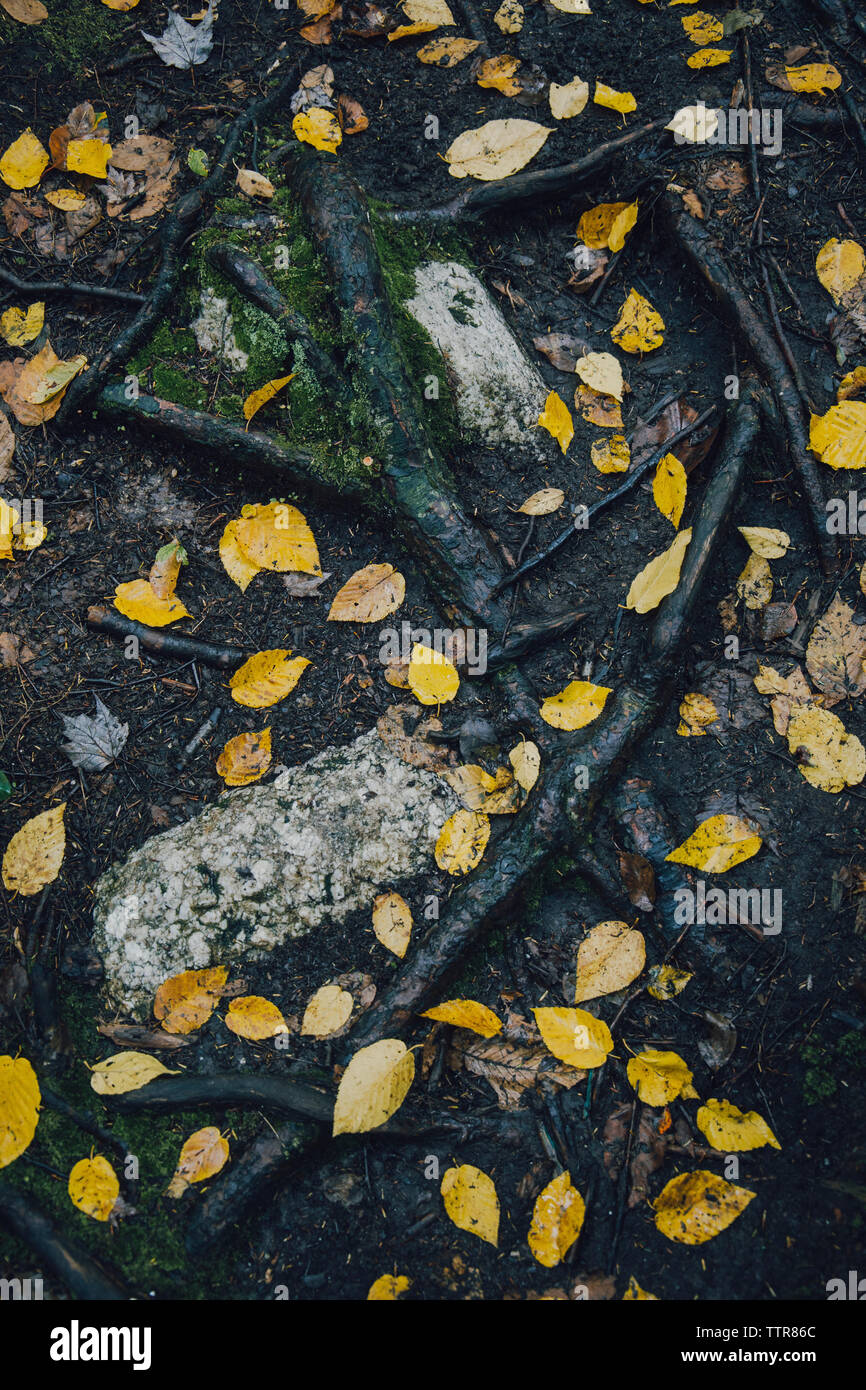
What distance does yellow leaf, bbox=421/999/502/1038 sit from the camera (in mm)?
2684

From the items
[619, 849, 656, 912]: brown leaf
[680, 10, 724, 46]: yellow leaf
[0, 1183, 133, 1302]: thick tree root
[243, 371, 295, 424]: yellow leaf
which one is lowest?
[0, 1183, 133, 1302]: thick tree root

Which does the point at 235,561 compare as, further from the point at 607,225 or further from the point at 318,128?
the point at 607,225

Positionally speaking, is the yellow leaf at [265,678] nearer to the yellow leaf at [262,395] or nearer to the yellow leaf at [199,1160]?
the yellow leaf at [262,395]

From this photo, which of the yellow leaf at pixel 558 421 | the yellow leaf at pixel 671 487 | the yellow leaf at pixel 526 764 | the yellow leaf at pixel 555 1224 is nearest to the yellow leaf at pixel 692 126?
Result: the yellow leaf at pixel 558 421

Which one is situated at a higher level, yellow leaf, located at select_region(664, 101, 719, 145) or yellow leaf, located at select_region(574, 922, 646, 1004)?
yellow leaf, located at select_region(664, 101, 719, 145)

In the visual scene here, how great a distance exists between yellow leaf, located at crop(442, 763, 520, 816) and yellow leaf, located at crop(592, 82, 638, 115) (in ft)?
10.9

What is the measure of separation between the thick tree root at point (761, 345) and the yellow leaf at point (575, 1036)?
2.05 m

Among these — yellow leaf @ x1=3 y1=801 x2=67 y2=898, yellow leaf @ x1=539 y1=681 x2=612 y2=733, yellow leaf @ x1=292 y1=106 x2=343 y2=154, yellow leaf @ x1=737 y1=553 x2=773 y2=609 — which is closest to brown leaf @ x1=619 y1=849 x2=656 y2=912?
yellow leaf @ x1=539 y1=681 x2=612 y2=733

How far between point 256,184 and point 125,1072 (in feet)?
12.5

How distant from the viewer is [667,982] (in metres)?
2.70

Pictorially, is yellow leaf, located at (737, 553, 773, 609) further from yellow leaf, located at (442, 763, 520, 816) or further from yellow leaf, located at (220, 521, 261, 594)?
yellow leaf, located at (220, 521, 261, 594)

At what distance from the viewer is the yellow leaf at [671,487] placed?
320 cm
